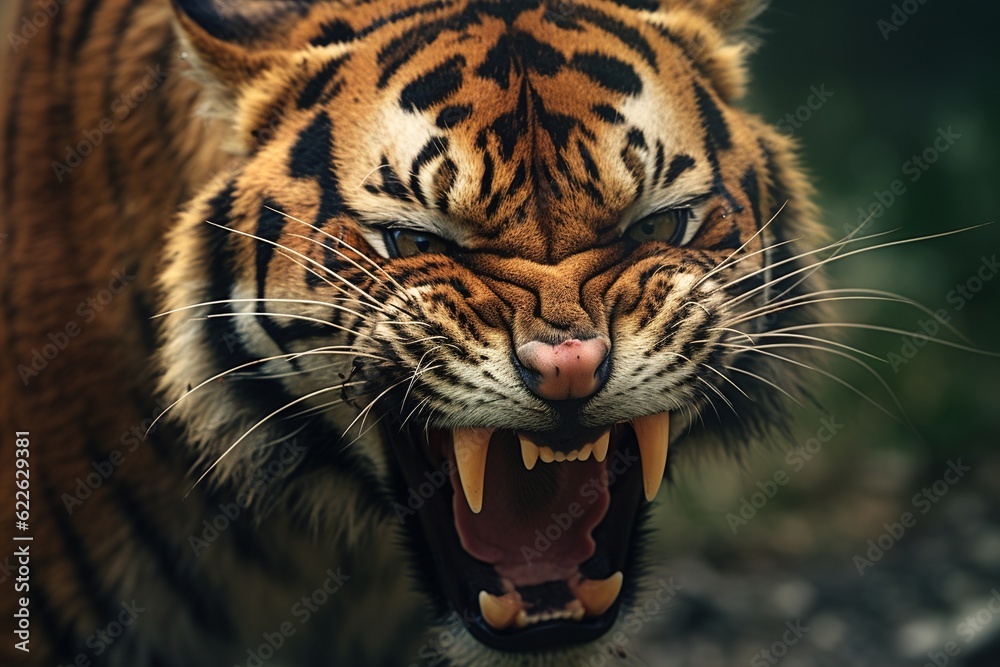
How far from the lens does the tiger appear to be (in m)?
1.48

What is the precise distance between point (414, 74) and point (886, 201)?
2.05 meters

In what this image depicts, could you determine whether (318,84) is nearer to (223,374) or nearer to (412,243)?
(412,243)

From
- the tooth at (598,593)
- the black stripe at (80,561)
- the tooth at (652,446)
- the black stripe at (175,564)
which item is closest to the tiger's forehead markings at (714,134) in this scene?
the tooth at (652,446)

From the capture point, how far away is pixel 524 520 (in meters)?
1.67

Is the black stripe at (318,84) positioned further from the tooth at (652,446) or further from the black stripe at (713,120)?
the tooth at (652,446)

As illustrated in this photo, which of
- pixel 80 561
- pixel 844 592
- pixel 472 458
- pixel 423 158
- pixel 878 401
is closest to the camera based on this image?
pixel 423 158

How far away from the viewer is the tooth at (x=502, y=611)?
1647 millimetres

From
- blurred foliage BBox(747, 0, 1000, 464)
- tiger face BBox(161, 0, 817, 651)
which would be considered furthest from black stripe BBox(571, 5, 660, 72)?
blurred foliage BBox(747, 0, 1000, 464)

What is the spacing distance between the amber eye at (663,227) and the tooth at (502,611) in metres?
0.58

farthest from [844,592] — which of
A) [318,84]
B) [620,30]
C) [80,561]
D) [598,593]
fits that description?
[318,84]

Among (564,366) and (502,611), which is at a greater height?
(564,366)

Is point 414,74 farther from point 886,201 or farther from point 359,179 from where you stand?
point 886,201

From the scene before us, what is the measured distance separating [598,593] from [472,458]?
307 millimetres

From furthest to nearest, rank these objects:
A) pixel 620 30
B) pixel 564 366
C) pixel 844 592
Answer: pixel 844 592, pixel 620 30, pixel 564 366
